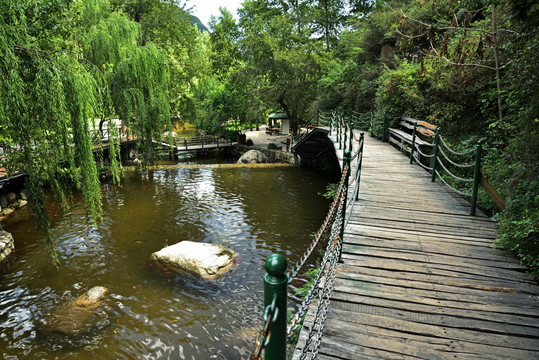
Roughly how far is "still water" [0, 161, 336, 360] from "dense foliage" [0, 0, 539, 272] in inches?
102

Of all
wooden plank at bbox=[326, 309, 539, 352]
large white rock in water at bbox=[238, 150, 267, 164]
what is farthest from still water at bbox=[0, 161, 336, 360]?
large white rock in water at bbox=[238, 150, 267, 164]

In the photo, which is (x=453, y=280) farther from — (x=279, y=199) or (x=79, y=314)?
(x=279, y=199)

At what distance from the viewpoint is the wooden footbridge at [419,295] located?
105 inches

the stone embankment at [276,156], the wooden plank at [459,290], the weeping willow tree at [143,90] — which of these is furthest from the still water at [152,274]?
the stone embankment at [276,156]

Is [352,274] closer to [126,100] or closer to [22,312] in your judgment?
[22,312]

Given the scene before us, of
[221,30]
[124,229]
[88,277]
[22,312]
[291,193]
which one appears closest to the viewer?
[22,312]

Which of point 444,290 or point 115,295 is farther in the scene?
point 115,295

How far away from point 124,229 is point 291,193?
323 inches

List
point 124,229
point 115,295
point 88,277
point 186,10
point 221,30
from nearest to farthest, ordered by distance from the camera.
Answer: point 115,295 < point 88,277 < point 124,229 < point 186,10 < point 221,30

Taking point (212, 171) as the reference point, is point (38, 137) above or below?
above

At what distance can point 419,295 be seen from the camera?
11.1ft

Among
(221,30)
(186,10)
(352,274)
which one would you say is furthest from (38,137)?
(221,30)

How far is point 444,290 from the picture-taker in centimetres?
348

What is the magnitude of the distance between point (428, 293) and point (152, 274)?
6.90 meters
